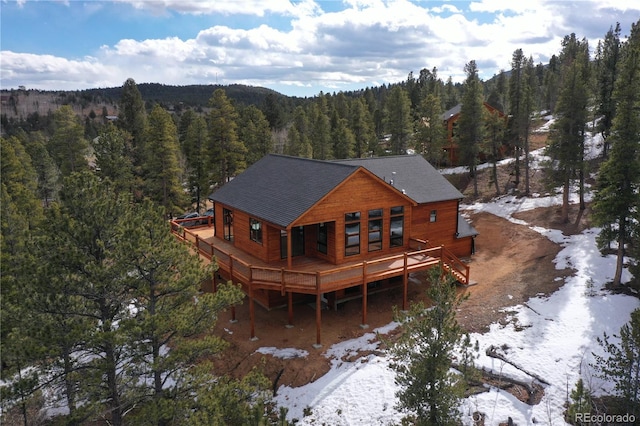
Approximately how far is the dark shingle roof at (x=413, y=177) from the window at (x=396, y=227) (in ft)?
5.67

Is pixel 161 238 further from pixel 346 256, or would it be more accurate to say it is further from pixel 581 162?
pixel 581 162

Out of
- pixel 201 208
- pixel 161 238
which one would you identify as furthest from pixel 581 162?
pixel 201 208

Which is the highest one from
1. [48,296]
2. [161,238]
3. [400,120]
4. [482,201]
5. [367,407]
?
[400,120]

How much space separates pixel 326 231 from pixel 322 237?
1.50 feet

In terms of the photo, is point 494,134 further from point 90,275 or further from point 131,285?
point 90,275

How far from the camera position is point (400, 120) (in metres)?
43.9

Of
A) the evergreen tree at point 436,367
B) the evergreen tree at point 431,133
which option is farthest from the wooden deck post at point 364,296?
the evergreen tree at point 431,133

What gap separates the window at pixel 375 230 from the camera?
63.4ft

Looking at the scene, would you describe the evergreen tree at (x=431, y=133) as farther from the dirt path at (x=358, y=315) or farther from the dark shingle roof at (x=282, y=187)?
the dark shingle roof at (x=282, y=187)

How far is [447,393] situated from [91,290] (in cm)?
876

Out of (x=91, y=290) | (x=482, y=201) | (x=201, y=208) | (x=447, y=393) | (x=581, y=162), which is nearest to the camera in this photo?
(x=447, y=393)

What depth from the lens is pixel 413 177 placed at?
23.5m

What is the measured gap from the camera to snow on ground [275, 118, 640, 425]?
13156mm

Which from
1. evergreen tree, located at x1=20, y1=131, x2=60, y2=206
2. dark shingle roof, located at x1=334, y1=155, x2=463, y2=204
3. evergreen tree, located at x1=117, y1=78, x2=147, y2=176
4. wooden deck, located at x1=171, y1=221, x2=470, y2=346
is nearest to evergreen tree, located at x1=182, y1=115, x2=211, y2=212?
evergreen tree, located at x1=117, y1=78, x2=147, y2=176
